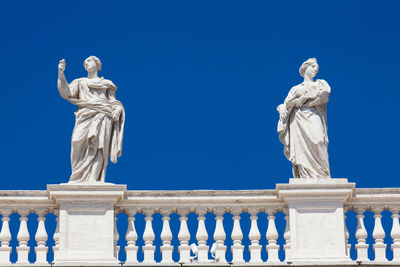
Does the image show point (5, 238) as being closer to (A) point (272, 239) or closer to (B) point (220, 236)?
(B) point (220, 236)

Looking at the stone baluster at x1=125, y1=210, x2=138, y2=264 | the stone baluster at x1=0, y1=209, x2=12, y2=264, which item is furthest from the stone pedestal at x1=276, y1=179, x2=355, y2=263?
the stone baluster at x1=0, y1=209, x2=12, y2=264

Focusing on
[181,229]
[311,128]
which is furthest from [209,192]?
[311,128]

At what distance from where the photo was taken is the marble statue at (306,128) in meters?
22.4

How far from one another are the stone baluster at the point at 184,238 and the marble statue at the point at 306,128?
230cm

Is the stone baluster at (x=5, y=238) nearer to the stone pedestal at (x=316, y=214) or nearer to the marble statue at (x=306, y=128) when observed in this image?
the stone pedestal at (x=316, y=214)

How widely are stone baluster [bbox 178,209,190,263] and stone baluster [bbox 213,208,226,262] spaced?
537mm

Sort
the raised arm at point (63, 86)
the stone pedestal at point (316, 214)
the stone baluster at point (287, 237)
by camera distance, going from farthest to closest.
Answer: the raised arm at point (63, 86)
the stone baluster at point (287, 237)
the stone pedestal at point (316, 214)

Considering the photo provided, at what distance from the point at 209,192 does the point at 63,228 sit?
286 centimetres

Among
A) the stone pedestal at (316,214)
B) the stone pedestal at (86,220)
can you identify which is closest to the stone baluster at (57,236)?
the stone pedestal at (86,220)

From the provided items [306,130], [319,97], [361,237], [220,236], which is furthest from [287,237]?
[319,97]

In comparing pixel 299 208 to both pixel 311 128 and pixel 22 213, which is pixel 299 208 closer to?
pixel 311 128

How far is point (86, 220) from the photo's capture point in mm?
21953

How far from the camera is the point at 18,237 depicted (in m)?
22.0

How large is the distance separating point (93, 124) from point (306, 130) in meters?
4.15
